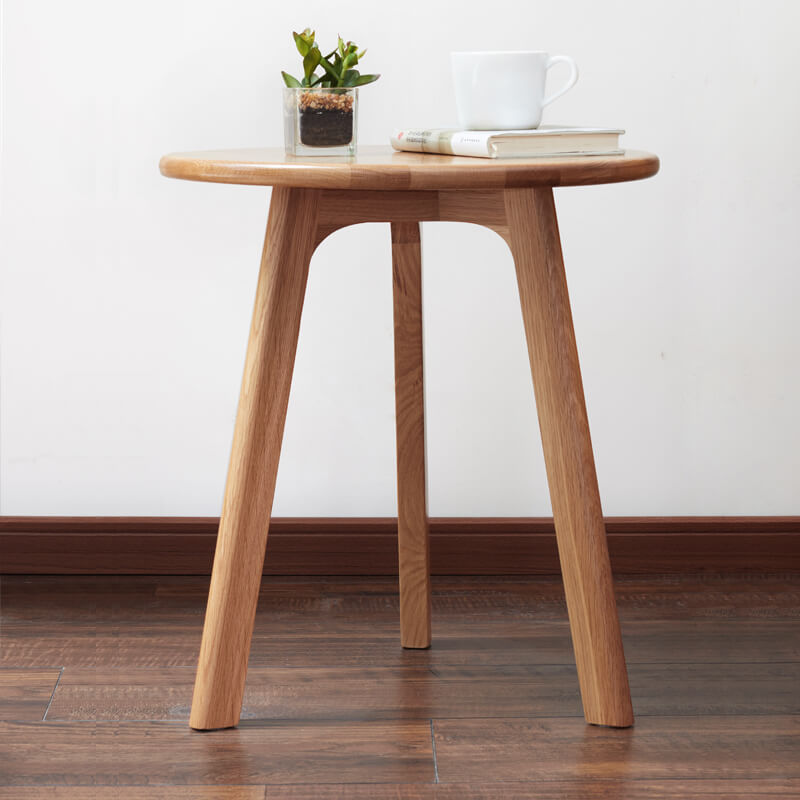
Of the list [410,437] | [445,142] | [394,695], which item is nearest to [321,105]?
[445,142]

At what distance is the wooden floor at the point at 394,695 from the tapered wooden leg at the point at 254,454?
0.21 feet

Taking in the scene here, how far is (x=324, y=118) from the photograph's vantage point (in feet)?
3.21

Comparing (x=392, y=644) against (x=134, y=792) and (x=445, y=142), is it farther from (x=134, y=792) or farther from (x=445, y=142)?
(x=445, y=142)

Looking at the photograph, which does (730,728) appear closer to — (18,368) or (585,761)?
(585,761)

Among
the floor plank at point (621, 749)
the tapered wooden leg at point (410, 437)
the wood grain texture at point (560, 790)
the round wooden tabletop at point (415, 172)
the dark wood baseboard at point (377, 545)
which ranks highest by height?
the round wooden tabletop at point (415, 172)

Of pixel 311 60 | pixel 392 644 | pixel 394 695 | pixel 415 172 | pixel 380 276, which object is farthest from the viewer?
pixel 380 276

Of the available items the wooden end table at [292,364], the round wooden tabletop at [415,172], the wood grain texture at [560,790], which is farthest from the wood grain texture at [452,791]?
the round wooden tabletop at [415,172]

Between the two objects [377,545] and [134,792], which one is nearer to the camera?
[134,792]

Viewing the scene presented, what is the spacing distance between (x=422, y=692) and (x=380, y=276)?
0.55m

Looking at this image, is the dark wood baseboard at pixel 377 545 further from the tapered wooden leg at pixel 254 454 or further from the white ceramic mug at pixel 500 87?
the white ceramic mug at pixel 500 87

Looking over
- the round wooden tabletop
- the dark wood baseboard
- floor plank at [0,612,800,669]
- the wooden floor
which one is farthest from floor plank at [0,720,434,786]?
the round wooden tabletop

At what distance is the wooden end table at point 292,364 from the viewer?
Result: 95 cm

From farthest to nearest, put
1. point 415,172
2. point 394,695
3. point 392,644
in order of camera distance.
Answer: point 392,644, point 394,695, point 415,172

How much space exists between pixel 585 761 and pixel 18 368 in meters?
0.90
